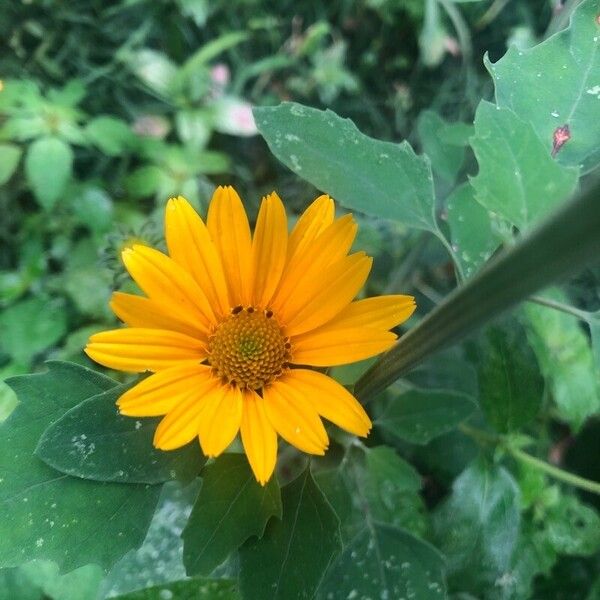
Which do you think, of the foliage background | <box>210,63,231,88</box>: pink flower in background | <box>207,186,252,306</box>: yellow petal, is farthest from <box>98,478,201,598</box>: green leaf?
<box>210,63,231,88</box>: pink flower in background

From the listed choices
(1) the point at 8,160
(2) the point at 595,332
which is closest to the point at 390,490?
(2) the point at 595,332

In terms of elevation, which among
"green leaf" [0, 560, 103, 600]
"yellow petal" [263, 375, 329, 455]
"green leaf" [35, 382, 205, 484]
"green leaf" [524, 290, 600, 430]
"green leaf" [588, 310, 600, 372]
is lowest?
"green leaf" [0, 560, 103, 600]

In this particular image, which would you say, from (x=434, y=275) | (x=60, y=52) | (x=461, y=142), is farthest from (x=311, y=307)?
(x=60, y=52)

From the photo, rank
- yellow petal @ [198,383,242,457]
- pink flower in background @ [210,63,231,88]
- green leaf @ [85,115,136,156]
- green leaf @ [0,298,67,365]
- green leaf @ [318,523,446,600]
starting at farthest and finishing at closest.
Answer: pink flower in background @ [210,63,231,88]
green leaf @ [85,115,136,156]
green leaf @ [0,298,67,365]
green leaf @ [318,523,446,600]
yellow petal @ [198,383,242,457]

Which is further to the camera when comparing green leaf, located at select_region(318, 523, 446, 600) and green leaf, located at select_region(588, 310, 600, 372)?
green leaf, located at select_region(318, 523, 446, 600)

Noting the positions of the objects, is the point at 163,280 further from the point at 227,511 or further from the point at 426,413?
the point at 426,413

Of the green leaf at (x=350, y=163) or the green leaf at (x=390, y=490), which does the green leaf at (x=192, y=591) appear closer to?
the green leaf at (x=390, y=490)

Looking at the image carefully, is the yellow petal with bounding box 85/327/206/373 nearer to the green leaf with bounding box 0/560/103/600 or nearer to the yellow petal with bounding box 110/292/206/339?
the yellow petal with bounding box 110/292/206/339
